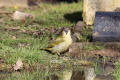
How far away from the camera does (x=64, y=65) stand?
6000 millimetres

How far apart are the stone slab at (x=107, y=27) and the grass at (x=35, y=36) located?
0.38 meters

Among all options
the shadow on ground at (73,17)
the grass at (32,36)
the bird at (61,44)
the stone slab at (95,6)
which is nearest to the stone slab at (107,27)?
the bird at (61,44)

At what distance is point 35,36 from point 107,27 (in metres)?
1.61

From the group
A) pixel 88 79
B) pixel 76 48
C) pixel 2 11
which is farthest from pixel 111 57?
pixel 2 11

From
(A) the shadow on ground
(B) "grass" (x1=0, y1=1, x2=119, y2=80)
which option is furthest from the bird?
(A) the shadow on ground

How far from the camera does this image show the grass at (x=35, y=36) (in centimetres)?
594

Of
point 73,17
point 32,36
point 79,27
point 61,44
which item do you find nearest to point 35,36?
point 32,36

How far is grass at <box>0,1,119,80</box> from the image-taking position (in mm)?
5938

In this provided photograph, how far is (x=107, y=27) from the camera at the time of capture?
7.39m

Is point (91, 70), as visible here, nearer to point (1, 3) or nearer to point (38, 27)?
point (38, 27)

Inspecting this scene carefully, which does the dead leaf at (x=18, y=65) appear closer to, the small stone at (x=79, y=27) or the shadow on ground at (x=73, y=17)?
the small stone at (x=79, y=27)

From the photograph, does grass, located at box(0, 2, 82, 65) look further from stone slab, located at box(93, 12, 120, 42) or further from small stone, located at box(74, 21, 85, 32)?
stone slab, located at box(93, 12, 120, 42)

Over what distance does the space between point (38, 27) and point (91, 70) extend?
12.2 feet

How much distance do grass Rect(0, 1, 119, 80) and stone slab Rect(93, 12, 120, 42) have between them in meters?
0.38
